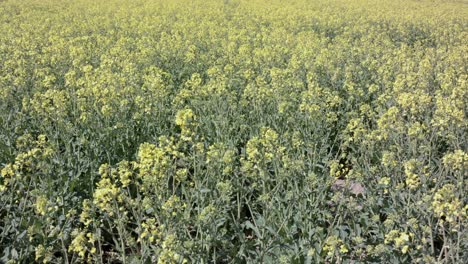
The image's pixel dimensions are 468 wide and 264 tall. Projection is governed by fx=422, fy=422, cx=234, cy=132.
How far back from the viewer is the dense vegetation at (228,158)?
3076 millimetres

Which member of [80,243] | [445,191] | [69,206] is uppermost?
[445,191]

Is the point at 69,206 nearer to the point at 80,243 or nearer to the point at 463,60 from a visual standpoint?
the point at 80,243

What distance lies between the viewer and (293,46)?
33.0ft

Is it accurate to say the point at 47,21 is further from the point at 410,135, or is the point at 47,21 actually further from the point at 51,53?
the point at 410,135

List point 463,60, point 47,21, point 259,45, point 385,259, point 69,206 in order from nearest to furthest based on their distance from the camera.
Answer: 1. point 385,259
2. point 69,206
3. point 463,60
4. point 259,45
5. point 47,21

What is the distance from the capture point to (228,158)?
3406 millimetres

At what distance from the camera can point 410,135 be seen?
4.08m

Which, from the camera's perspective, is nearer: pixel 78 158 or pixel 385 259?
pixel 385 259

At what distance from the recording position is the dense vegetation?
3.08m

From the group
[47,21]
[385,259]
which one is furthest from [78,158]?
[47,21]

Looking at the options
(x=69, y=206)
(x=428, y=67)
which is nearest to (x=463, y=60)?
(x=428, y=67)

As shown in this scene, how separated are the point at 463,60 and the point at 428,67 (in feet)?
4.64

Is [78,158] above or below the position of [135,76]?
below

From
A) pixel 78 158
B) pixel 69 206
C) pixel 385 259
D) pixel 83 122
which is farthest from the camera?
pixel 83 122
